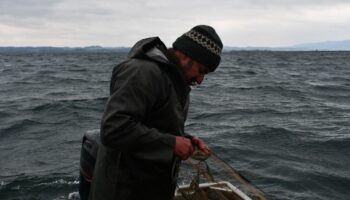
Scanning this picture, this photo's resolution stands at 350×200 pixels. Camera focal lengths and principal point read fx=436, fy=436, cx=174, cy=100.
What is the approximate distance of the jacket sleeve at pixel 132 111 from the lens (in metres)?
2.48

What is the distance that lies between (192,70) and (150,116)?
0.42m

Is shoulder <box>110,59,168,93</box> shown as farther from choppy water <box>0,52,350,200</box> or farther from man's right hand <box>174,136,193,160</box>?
choppy water <box>0,52,350,200</box>

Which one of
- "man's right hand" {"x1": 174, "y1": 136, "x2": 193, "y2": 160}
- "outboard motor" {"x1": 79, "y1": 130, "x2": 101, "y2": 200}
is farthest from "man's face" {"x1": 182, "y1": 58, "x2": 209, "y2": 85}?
"outboard motor" {"x1": 79, "y1": 130, "x2": 101, "y2": 200}

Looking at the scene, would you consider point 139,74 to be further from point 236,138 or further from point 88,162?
point 236,138

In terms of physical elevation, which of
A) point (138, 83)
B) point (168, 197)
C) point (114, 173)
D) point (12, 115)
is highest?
point (138, 83)

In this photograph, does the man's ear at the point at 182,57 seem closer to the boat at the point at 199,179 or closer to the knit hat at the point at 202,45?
the knit hat at the point at 202,45

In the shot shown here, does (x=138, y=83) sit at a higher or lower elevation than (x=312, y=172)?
higher

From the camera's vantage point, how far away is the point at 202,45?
2.78 meters

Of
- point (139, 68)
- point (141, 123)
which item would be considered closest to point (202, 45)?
point (139, 68)

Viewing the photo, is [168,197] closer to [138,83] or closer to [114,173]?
[114,173]

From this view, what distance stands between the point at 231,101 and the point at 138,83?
18.0 metres

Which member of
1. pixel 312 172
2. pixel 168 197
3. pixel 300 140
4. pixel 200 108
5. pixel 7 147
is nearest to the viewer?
pixel 168 197

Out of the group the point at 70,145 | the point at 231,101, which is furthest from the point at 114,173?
the point at 231,101

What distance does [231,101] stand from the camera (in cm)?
2025
